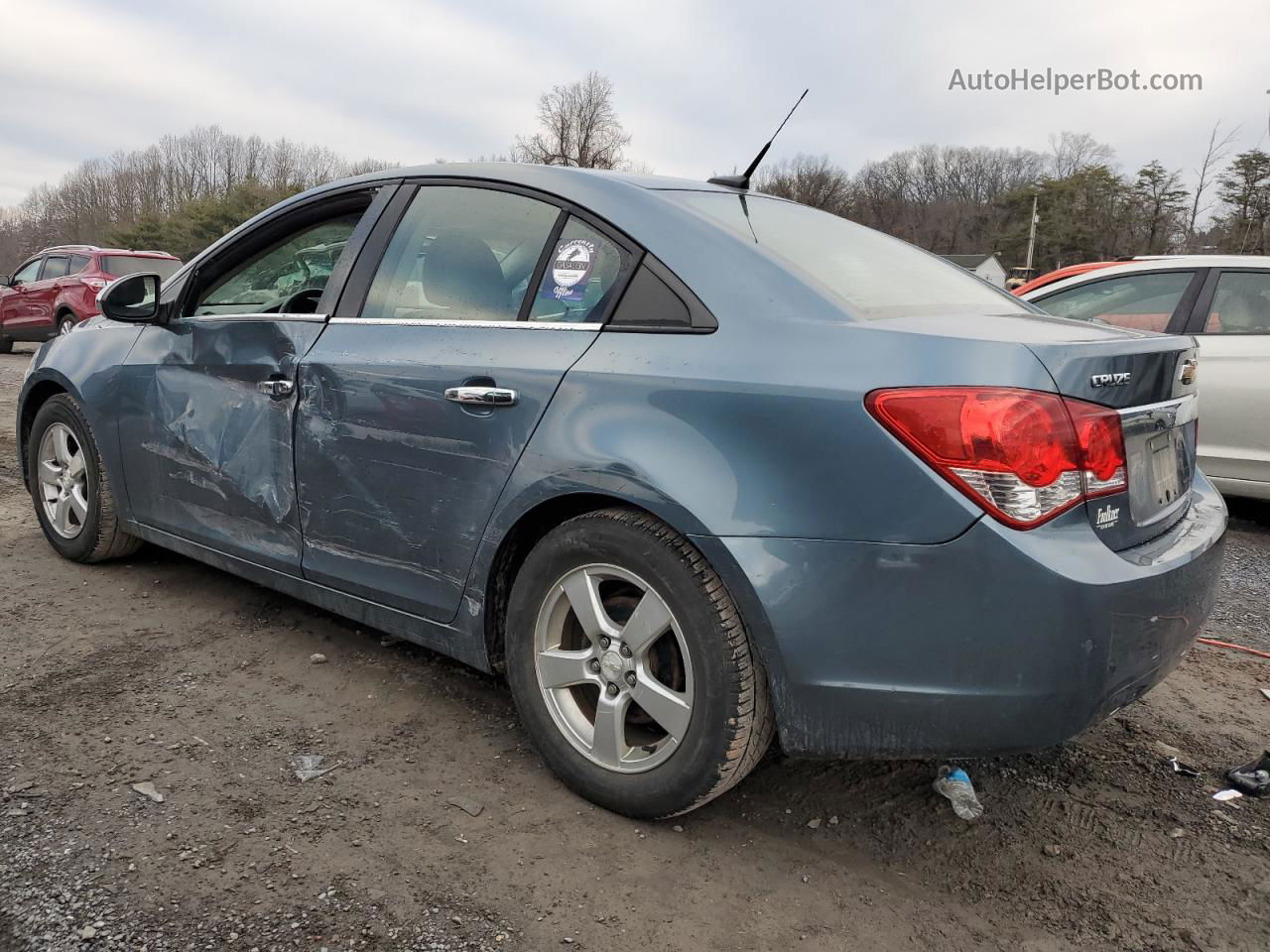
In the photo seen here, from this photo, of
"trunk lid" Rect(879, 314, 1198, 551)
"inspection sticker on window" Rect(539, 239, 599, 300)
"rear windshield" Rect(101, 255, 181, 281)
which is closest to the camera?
"trunk lid" Rect(879, 314, 1198, 551)

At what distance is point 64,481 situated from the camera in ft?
13.9

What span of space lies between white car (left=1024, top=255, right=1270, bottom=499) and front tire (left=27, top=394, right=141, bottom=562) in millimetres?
5264

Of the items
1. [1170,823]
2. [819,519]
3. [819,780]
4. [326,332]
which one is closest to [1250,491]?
[1170,823]

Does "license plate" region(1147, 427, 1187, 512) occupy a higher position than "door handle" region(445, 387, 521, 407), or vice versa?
"door handle" region(445, 387, 521, 407)

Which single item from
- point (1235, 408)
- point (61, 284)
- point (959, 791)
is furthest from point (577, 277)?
point (61, 284)

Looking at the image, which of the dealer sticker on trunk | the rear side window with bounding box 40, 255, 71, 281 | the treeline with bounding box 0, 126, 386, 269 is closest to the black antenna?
the dealer sticker on trunk

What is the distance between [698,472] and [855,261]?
3.05ft

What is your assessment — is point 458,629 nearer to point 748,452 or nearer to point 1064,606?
point 748,452

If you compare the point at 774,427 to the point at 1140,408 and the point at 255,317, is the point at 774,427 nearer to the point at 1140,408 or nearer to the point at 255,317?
the point at 1140,408

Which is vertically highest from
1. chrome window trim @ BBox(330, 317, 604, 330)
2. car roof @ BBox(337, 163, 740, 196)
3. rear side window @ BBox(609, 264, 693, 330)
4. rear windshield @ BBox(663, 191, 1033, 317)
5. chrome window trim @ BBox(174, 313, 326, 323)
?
car roof @ BBox(337, 163, 740, 196)

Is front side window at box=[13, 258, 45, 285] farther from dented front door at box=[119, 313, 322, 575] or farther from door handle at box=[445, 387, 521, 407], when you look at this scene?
door handle at box=[445, 387, 521, 407]

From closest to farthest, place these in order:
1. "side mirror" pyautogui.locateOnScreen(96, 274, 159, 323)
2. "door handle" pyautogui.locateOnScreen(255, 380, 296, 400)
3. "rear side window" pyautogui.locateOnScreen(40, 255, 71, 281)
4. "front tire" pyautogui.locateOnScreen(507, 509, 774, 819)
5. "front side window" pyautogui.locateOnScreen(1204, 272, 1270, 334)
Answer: "front tire" pyautogui.locateOnScreen(507, 509, 774, 819)
"door handle" pyautogui.locateOnScreen(255, 380, 296, 400)
"side mirror" pyautogui.locateOnScreen(96, 274, 159, 323)
"front side window" pyautogui.locateOnScreen(1204, 272, 1270, 334)
"rear side window" pyautogui.locateOnScreen(40, 255, 71, 281)

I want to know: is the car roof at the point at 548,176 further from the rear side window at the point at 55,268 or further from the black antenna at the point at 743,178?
the rear side window at the point at 55,268

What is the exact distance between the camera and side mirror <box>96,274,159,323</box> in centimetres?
372
